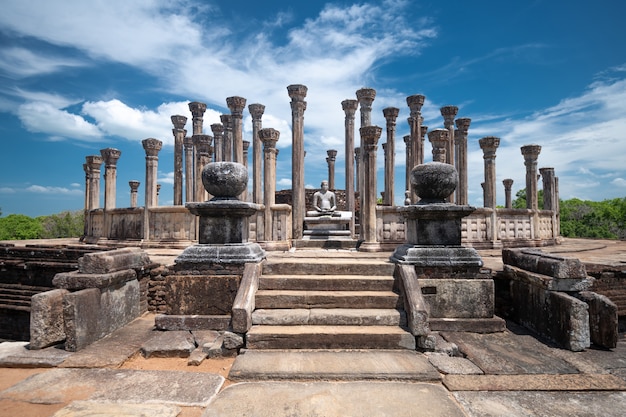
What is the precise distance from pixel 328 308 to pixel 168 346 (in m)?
2.02

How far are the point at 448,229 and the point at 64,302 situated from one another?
5143 millimetres

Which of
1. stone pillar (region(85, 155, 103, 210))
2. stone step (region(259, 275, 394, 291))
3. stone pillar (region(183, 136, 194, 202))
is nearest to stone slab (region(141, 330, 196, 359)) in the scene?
stone step (region(259, 275, 394, 291))

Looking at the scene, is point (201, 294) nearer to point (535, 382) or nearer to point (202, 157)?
point (535, 382)

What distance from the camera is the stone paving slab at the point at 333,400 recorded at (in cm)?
276

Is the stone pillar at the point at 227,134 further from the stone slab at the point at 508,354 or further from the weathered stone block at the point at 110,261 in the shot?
the stone slab at the point at 508,354

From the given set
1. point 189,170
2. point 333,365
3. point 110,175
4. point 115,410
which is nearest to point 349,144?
point 189,170

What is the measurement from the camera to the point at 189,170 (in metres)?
20.7

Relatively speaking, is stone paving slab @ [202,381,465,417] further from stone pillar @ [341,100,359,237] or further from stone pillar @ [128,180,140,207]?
stone pillar @ [128,180,140,207]

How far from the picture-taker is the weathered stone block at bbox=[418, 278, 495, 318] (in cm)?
487

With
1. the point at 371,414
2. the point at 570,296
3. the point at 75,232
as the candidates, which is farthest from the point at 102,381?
the point at 75,232

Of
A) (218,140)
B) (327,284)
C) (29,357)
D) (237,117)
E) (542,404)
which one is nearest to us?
(542,404)

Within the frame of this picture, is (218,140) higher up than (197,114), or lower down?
lower down

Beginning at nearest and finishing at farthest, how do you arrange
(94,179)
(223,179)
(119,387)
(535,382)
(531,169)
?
(119,387)
(535,382)
(223,179)
(531,169)
(94,179)

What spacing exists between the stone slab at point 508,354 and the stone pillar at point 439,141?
6129 millimetres
